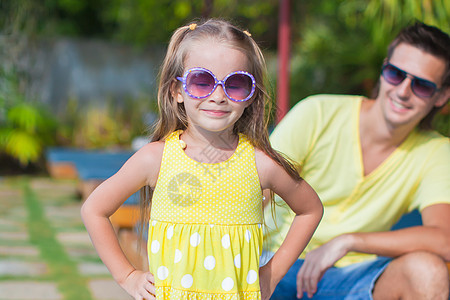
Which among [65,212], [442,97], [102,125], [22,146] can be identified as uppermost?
[442,97]

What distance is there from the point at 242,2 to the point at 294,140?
811cm

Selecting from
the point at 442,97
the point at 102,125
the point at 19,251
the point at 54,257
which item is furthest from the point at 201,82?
the point at 102,125

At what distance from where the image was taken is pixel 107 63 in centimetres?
992

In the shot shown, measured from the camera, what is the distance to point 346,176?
7.21 ft

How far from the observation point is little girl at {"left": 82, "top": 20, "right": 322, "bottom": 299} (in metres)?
1.45

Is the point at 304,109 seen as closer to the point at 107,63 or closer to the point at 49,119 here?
the point at 49,119

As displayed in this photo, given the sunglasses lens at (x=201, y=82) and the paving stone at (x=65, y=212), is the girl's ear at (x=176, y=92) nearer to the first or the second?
the sunglasses lens at (x=201, y=82)

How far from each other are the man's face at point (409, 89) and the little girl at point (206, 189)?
772 millimetres

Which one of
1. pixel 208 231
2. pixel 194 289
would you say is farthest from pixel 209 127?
pixel 194 289

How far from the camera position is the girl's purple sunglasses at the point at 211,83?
4.68ft

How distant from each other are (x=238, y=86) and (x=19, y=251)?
3.10 m

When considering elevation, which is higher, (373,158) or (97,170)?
(373,158)

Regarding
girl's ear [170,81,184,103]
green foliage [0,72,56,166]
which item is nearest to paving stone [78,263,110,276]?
girl's ear [170,81,184,103]

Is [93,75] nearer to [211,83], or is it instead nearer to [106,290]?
[106,290]
